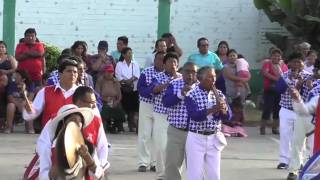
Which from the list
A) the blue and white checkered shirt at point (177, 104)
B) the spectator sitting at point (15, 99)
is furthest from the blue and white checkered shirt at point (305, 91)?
the spectator sitting at point (15, 99)

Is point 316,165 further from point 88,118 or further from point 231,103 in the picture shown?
point 231,103

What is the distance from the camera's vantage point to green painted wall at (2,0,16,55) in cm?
1895

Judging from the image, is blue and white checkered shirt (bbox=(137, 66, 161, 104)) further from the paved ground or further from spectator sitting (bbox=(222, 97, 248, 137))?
spectator sitting (bbox=(222, 97, 248, 137))

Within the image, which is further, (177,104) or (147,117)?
(147,117)

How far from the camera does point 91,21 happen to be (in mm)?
19484

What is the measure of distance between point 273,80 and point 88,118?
9538 millimetres

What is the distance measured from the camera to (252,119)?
17.2 meters

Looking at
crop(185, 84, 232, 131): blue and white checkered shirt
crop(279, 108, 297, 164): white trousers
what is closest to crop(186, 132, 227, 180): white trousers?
crop(185, 84, 232, 131): blue and white checkered shirt

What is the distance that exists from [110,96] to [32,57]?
1.73 meters

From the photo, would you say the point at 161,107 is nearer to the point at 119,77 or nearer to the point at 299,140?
the point at 299,140

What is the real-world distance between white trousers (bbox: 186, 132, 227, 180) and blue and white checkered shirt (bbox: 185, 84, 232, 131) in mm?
104

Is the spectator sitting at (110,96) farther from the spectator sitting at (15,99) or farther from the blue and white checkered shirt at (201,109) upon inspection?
the blue and white checkered shirt at (201,109)

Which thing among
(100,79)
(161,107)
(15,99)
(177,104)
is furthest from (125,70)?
(177,104)

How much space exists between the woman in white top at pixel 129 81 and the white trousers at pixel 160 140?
4375 millimetres
